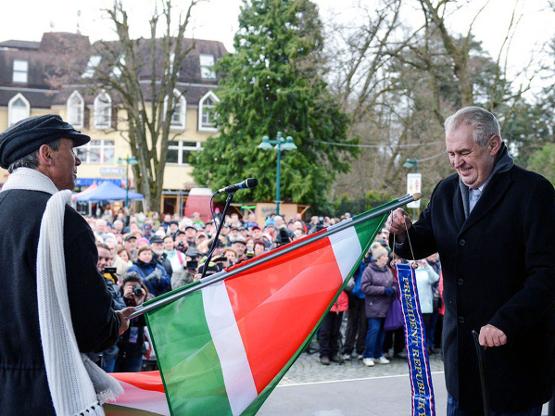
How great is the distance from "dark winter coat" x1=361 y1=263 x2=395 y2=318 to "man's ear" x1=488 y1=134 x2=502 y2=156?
7702 mm

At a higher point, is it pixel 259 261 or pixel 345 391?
pixel 259 261

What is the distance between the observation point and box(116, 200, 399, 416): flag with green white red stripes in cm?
348

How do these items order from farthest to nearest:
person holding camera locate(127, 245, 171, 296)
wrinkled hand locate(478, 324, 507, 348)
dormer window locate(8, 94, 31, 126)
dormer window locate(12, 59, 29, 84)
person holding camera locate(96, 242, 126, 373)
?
dormer window locate(12, 59, 29, 84)
dormer window locate(8, 94, 31, 126)
person holding camera locate(127, 245, 171, 296)
person holding camera locate(96, 242, 126, 373)
wrinkled hand locate(478, 324, 507, 348)

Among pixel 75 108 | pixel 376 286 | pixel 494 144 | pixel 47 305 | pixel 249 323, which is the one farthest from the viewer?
pixel 75 108

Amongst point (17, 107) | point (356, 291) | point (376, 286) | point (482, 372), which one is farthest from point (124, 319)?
point (17, 107)

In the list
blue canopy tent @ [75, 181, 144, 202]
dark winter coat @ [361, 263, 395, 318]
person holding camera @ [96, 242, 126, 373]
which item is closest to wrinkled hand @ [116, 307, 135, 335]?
person holding camera @ [96, 242, 126, 373]

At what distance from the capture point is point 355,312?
37.9 ft

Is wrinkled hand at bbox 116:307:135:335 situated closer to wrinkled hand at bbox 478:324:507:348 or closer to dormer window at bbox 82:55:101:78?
wrinkled hand at bbox 478:324:507:348

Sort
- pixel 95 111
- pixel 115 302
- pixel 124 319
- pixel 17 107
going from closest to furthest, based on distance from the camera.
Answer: pixel 124 319 < pixel 115 302 < pixel 95 111 < pixel 17 107

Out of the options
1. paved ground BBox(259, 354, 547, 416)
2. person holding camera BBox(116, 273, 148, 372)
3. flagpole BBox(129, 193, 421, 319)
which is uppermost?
flagpole BBox(129, 193, 421, 319)

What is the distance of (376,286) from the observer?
1104cm

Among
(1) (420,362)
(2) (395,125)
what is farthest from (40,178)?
(2) (395,125)

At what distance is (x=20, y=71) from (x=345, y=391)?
2148 inches

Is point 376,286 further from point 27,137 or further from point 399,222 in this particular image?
point 27,137
